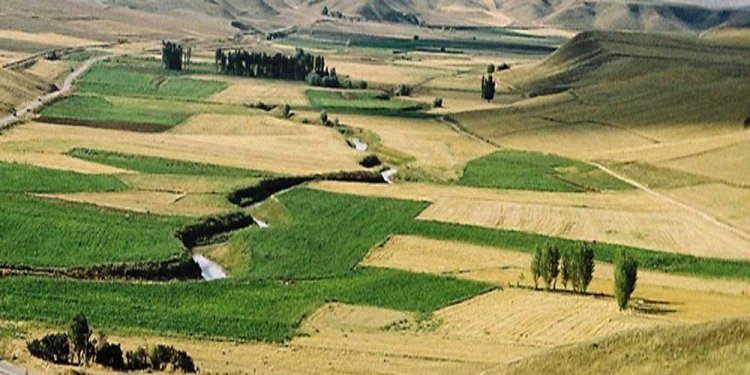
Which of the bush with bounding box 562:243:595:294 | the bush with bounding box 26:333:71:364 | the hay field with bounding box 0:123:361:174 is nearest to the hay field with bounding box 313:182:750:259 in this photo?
the hay field with bounding box 0:123:361:174

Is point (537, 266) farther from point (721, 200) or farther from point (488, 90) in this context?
point (488, 90)

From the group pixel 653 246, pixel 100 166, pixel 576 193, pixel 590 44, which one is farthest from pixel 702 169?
pixel 590 44

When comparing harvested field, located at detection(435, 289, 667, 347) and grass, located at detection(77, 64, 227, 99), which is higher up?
harvested field, located at detection(435, 289, 667, 347)

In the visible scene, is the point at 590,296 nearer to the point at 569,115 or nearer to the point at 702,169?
the point at 702,169

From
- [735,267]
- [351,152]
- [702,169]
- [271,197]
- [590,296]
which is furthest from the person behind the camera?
[351,152]

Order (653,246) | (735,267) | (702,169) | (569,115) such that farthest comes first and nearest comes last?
(569,115) → (702,169) → (653,246) → (735,267)

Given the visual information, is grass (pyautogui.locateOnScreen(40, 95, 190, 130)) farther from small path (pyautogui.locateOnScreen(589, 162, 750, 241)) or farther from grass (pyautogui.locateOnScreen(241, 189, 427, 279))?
small path (pyautogui.locateOnScreen(589, 162, 750, 241))
